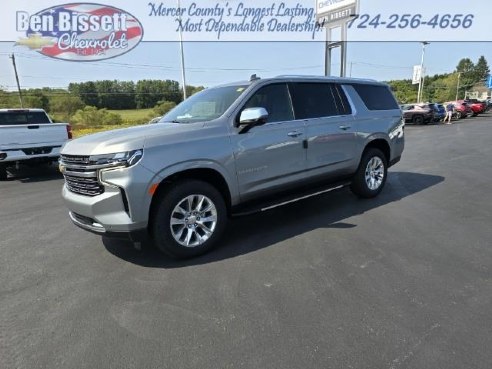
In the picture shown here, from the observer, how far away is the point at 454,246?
421cm

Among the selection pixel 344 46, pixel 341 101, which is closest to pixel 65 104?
pixel 344 46

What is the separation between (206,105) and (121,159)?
1.64 meters

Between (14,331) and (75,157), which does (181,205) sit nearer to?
(75,157)

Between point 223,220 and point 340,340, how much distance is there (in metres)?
2.00

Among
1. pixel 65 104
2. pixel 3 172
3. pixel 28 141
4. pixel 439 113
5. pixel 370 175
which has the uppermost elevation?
pixel 28 141

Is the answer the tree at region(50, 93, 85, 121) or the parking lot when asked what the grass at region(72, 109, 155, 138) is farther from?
the parking lot

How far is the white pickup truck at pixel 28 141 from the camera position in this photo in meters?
8.78

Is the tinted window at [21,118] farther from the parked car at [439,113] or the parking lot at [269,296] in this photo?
the parked car at [439,113]

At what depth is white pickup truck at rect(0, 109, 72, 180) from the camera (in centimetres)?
878

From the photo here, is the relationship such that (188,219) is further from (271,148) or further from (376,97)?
(376,97)

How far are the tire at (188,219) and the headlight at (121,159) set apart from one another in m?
0.50

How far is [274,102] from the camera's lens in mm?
4781

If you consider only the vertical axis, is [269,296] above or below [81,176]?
below

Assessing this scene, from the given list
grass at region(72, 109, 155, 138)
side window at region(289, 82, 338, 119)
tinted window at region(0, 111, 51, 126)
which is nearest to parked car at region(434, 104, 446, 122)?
grass at region(72, 109, 155, 138)
